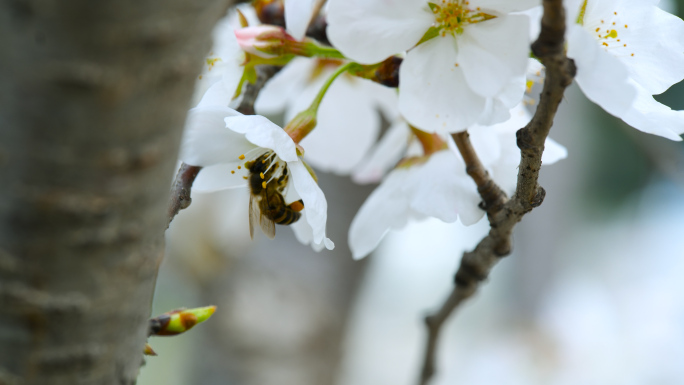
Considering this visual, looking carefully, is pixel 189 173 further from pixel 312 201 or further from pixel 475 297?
pixel 475 297

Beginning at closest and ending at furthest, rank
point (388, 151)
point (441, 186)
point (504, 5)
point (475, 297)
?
point (504, 5) < point (441, 186) < point (388, 151) < point (475, 297)

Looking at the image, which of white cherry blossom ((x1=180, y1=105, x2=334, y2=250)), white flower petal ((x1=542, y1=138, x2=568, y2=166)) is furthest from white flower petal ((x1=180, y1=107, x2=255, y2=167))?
white flower petal ((x1=542, y1=138, x2=568, y2=166))

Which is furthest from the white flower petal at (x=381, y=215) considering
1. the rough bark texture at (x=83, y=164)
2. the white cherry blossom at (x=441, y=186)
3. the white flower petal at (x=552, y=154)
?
the rough bark texture at (x=83, y=164)

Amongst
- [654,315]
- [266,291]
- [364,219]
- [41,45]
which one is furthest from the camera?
[654,315]

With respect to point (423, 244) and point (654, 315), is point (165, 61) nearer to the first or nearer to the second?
point (654, 315)

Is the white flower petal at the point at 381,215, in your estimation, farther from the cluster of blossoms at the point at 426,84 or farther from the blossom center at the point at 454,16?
the blossom center at the point at 454,16

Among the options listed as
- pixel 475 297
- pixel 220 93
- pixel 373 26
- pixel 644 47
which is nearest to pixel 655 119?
pixel 644 47

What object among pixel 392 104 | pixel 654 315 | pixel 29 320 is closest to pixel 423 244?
pixel 654 315
